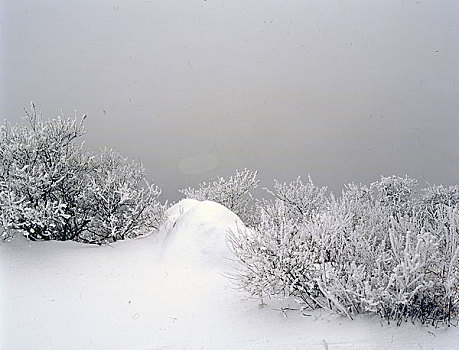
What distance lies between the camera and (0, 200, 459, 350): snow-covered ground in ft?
19.1

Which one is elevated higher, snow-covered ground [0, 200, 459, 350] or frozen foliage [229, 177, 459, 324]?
frozen foliage [229, 177, 459, 324]

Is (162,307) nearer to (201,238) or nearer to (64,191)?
(201,238)

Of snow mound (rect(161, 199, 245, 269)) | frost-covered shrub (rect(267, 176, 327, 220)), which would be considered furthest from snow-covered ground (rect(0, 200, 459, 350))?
frost-covered shrub (rect(267, 176, 327, 220))

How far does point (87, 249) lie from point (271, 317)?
722 cm

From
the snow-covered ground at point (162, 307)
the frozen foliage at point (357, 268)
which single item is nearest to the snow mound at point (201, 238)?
the snow-covered ground at point (162, 307)

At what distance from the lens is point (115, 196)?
1347 centimetres


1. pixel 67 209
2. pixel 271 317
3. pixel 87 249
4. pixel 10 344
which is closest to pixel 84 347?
pixel 10 344

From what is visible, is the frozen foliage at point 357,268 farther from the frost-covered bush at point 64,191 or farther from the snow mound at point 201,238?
the frost-covered bush at point 64,191

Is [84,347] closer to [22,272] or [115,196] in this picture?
[22,272]

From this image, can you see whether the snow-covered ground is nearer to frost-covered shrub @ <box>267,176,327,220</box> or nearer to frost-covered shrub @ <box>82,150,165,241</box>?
frost-covered shrub @ <box>82,150,165,241</box>

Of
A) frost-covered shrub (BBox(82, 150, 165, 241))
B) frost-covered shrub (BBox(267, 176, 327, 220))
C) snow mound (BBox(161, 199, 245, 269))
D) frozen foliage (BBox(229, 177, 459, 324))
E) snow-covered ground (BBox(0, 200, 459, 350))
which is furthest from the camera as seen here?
frost-covered shrub (BBox(267, 176, 327, 220))

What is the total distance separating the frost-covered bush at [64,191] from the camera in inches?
432

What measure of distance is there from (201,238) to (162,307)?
280 cm

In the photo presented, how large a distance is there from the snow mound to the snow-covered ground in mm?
28
